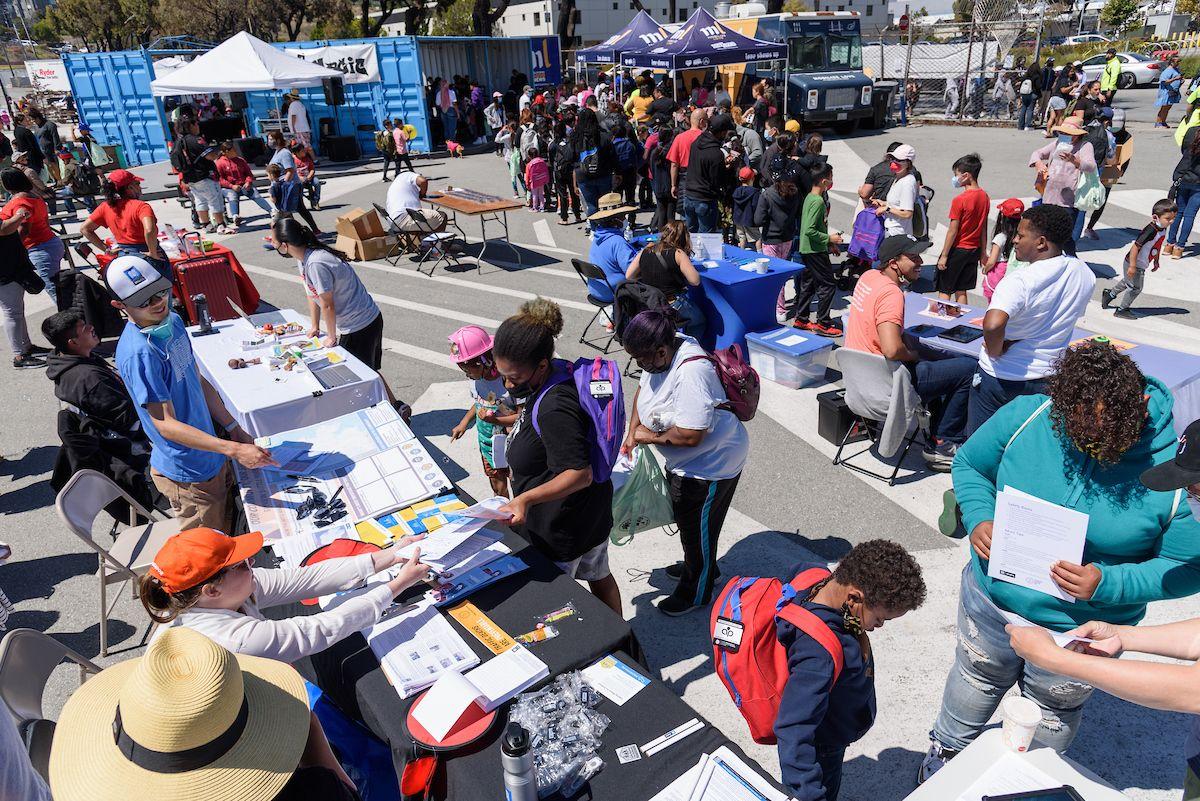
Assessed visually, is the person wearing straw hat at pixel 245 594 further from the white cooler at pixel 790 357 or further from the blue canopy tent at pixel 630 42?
the blue canopy tent at pixel 630 42

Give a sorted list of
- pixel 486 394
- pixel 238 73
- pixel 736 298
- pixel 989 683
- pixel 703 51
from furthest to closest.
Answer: pixel 703 51
pixel 238 73
pixel 736 298
pixel 486 394
pixel 989 683

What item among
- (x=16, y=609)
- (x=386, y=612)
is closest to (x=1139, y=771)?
(x=386, y=612)

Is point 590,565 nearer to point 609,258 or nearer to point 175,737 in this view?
point 175,737

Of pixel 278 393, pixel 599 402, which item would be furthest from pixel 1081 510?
pixel 278 393

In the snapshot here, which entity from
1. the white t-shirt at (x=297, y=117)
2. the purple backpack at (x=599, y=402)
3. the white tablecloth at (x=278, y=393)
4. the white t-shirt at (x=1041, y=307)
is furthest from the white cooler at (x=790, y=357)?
the white t-shirt at (x=297, y=117)

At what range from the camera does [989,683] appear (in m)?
2.79

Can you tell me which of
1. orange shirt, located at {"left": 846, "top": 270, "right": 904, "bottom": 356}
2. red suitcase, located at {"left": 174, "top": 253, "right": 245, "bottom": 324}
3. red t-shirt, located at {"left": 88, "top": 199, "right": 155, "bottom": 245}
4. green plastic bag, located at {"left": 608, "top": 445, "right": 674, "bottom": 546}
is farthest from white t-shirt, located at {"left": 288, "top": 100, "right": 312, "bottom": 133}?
green plastic bag, located at {"left": 608, "top": 445, "right": 674, "bottom": 546}

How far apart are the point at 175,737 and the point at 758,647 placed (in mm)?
1637

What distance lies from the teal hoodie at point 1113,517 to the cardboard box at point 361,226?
1096cm

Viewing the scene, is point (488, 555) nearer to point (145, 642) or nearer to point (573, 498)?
point (573, 498)

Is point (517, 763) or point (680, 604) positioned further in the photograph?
point (680, 604)

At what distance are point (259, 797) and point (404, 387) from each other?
5.79m

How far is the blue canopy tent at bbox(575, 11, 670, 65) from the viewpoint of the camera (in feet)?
64.2

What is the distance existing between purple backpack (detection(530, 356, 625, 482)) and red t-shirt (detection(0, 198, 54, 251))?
8.02m
